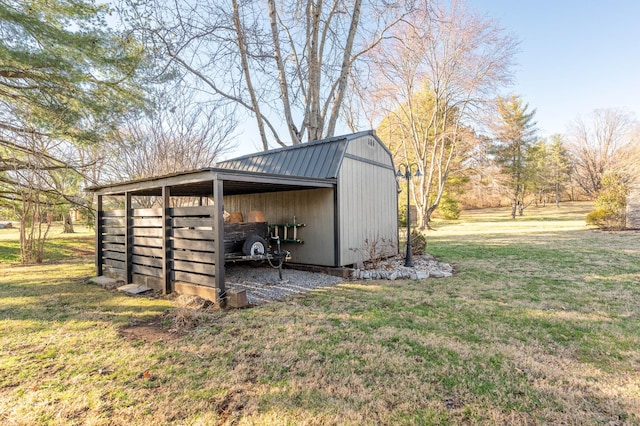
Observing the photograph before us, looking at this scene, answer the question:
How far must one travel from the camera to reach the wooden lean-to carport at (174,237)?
4.28 meters

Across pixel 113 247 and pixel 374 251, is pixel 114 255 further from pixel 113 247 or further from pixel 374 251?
pixel 374 251

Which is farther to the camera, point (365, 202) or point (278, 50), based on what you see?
point (278, 50)

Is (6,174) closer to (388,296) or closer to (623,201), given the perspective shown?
(388,296)

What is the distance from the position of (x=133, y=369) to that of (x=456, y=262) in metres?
7.05

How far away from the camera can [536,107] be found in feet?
88.4

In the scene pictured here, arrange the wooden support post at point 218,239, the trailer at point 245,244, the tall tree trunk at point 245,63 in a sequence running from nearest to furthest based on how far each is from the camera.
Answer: the wooden support post at point 218,239, the trailer at point 245,244, the tall tree trunk at point 245,63

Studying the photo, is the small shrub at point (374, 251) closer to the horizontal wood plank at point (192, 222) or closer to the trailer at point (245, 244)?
the trailer at point (245, 244)

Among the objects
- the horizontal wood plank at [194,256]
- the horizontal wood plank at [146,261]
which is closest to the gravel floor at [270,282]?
the horizontal wood plank at [194,256]

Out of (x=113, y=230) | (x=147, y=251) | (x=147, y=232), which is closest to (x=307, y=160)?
(x=147, y=232)

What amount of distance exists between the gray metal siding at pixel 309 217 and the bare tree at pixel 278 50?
13.0 feet

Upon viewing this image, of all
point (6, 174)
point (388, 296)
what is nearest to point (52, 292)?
point (388, 296)

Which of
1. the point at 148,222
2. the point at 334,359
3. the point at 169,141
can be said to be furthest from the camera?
the point at 169,141

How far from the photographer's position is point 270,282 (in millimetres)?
5734

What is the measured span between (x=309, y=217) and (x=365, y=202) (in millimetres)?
1365
